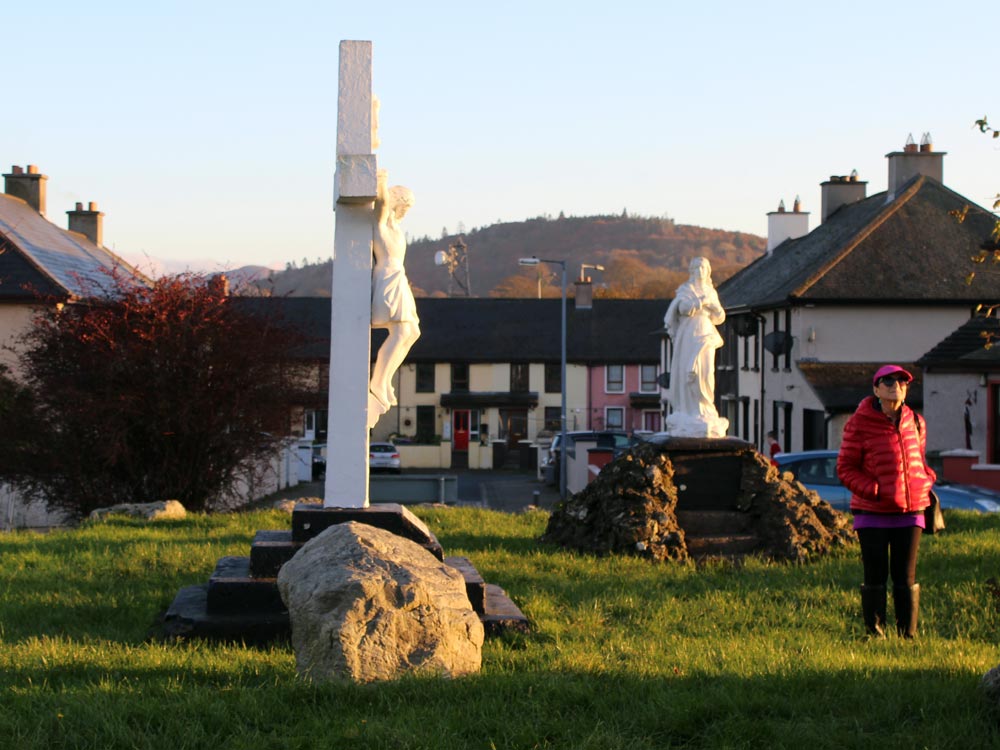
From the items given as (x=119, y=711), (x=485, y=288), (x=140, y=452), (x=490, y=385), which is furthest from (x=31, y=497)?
Result: (x=485, y=288)

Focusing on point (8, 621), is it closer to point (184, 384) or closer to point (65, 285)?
point (184, 384)

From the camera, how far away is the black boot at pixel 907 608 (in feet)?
25.5

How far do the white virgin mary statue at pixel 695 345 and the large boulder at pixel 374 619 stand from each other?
25.5 ft

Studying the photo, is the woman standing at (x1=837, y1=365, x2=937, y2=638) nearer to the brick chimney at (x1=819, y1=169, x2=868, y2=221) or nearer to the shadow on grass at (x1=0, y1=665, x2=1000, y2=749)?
the shadow on grass at (x1=0, y1=665, x2=1000, y2=749)

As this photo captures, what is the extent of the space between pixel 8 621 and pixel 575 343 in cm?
5546

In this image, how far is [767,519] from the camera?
12.3 metres

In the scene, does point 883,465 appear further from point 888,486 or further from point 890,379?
point 890,379

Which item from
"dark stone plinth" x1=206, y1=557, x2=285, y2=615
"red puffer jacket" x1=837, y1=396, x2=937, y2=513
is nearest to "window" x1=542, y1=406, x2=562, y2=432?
"dark stone plinth" x1=206, y1=557, x2=285, y2=615

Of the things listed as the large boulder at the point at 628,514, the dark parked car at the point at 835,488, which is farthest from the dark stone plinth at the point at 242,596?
the dark parked car at the point at 835,488

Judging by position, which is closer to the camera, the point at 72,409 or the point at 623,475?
the point at 623,475

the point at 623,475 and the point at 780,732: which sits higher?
the point at 623,475

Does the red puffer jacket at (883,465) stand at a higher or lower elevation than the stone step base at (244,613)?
higher

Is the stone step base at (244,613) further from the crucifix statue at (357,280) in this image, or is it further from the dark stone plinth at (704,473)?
the dark stone plinth at (704,473)

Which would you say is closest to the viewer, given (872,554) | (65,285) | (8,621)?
(872,554)
